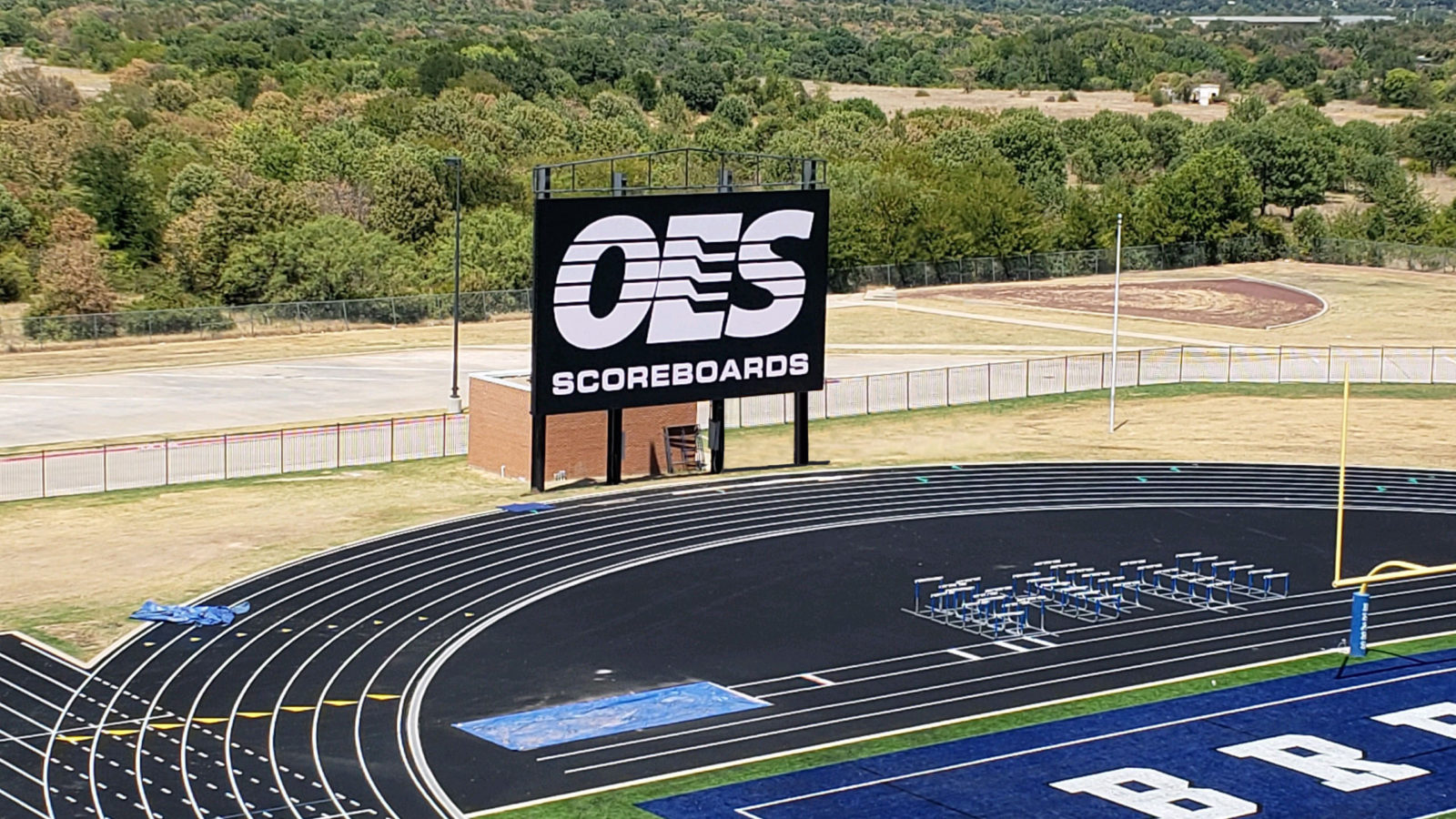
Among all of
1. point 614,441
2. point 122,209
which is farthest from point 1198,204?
point 614,441

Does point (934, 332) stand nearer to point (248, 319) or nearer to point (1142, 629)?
point (248, 319)

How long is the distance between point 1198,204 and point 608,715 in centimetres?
10057

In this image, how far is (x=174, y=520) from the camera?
194 ft

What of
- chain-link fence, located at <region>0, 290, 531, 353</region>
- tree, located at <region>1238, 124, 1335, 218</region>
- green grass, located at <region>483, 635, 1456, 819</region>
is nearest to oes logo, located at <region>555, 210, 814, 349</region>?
green grass, located at <region>483, 635, 1456, 819</region>

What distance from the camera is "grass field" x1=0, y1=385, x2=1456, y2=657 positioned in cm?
5128

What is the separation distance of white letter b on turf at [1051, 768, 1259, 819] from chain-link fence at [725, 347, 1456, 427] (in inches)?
1656

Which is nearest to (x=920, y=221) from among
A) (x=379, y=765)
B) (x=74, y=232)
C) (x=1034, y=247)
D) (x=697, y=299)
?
(x=1034, y=247)

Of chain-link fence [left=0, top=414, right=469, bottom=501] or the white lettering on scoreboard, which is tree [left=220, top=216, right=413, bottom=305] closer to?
chain-link fence [left=0, top=414, right=469, bottom=501]

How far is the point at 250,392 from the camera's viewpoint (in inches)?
3361

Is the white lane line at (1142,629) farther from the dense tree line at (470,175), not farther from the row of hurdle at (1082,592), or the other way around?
the dense tree line at (470,175)

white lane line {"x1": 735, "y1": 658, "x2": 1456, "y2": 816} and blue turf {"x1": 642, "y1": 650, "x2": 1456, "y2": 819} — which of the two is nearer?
blue turf {"x1": 642, "y1": 650, "x2": 1456, "y2": 819}

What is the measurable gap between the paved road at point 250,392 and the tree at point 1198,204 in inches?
1568

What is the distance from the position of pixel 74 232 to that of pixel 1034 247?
60.7 meters

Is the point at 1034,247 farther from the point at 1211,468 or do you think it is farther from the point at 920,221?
the point at 1211,468
